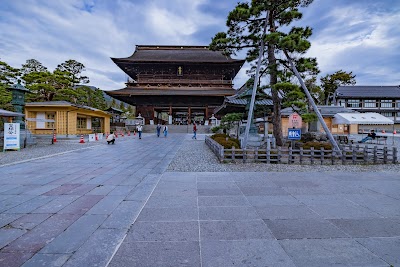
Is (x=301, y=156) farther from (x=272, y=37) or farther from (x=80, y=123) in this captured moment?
(x=80, y=123)

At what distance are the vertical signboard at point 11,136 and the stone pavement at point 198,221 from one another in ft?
25.9

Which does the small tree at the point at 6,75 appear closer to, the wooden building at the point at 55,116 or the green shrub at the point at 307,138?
the wooden building at the point at 55,116

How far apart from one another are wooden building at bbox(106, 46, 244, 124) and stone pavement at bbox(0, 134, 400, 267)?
2793 cm

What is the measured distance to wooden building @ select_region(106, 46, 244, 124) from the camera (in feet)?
111

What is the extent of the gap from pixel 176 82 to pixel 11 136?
25.2 m

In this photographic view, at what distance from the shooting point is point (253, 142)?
1148 cm

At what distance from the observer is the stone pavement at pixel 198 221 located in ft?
8.45

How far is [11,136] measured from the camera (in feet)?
40.6

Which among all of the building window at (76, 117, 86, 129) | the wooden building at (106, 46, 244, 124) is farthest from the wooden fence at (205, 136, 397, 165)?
the wooden building at (106, 46, 244, 124)

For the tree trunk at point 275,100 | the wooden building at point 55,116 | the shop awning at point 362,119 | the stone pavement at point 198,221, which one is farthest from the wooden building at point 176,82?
the stone pavement at point 198,221

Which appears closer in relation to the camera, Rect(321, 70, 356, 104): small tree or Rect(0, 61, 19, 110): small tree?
Rect(0, 61, 19, 110): small tree

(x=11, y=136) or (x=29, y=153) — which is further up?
(x=11, y=136)

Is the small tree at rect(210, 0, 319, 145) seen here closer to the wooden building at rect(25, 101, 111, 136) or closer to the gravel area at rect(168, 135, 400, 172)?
the gravel area at rect(168, 135, 400, 172)

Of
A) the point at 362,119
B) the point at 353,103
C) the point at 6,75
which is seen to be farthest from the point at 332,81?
the point at 6,75
